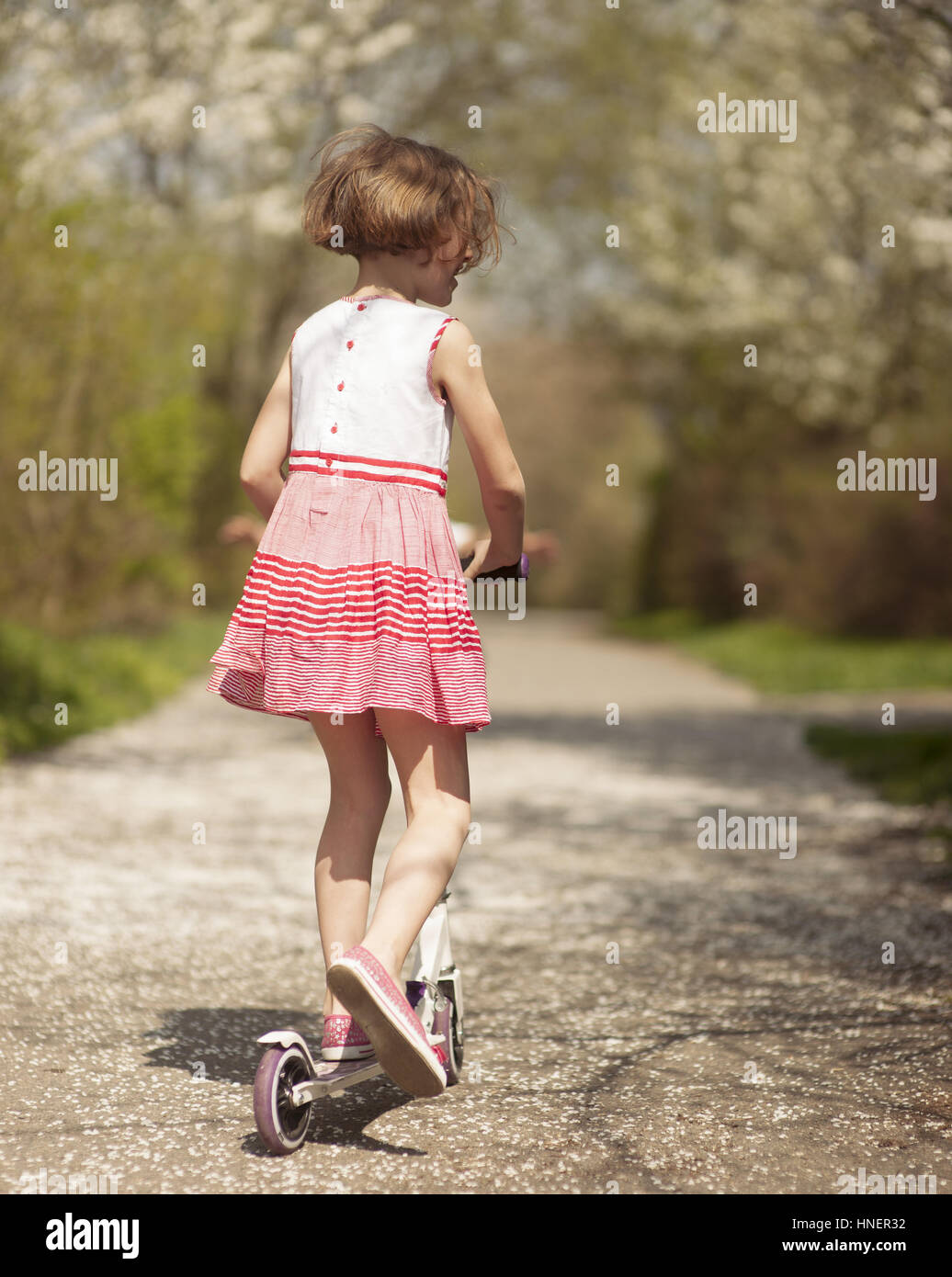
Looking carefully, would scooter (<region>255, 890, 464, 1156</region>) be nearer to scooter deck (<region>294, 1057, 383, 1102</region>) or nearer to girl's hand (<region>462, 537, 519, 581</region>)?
scooter deck (<region>294, 1057, 383, 1102</region>)

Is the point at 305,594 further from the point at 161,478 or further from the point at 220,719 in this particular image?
the point at 161,478

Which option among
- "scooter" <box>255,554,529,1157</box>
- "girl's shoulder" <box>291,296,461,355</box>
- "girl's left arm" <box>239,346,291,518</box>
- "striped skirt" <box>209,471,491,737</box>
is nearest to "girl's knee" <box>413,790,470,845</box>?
"striped skirt" <box>209,471,491,737</box>

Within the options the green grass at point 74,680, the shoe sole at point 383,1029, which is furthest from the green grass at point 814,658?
the shoe sole at point 383,1029

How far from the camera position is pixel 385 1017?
2.52 metres

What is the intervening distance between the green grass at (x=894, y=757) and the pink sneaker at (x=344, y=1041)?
4739mm

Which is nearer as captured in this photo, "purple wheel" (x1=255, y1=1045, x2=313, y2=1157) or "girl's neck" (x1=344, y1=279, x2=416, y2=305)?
"purple wheel" (x1=255, y1=1045, x2=313, y2=1157)

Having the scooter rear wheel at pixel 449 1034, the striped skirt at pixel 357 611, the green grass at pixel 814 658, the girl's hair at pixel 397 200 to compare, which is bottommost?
the green grass at pixel 814 658

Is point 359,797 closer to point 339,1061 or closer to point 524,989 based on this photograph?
point 339,1061

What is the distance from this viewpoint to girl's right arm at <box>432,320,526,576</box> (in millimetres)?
2760

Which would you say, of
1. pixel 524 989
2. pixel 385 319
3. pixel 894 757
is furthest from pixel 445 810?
pixel 894 757

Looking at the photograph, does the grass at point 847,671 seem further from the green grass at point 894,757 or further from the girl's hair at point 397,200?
the girl's hair at point 397,200

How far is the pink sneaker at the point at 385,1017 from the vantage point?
2512 mm
